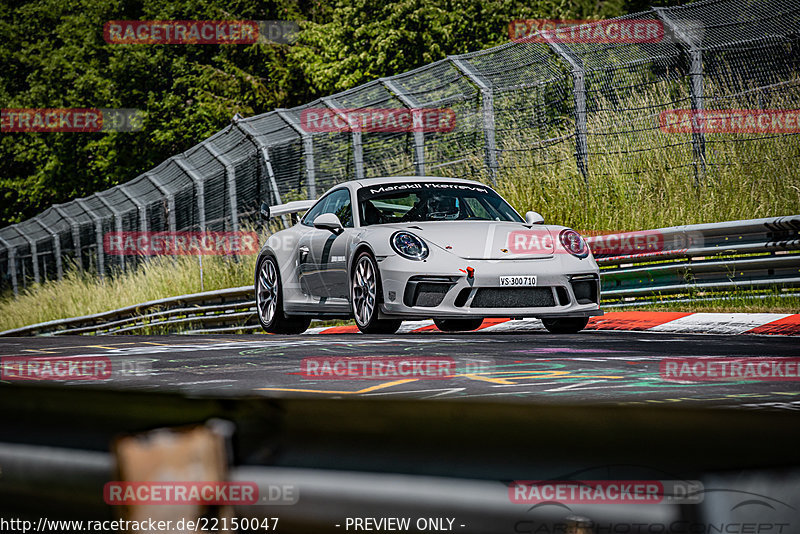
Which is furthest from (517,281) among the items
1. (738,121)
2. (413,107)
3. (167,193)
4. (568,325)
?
(167,193)

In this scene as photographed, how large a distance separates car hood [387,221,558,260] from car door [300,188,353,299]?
702 millimetres

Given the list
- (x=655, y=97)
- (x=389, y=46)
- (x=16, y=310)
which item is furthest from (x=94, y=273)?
(x=655, y=97)

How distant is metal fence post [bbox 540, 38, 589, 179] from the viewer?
1176 centimetres

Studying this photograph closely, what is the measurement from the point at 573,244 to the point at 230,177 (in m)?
9.54

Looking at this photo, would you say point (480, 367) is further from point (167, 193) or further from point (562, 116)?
point (167, 193)

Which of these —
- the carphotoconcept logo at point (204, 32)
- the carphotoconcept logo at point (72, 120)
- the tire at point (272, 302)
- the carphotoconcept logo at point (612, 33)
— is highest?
the carphotoconcept logo at point (204, 32)

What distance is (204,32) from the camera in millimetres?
34969

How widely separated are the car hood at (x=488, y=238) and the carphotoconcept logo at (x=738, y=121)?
403cm

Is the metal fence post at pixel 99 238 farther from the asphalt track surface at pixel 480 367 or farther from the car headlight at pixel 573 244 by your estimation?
the car headlight at pixel 573 244

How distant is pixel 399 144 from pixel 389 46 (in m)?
9.83

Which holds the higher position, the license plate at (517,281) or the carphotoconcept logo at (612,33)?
the carphotoconcept logo at (612,33)

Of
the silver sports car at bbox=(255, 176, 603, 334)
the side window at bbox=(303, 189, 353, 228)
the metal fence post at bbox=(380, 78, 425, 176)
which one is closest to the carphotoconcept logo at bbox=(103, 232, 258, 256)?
the metal fence post at bbox=(380, 78, 425, 176)

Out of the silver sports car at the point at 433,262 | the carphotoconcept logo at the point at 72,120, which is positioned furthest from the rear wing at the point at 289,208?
the carphotoconcept logo at the point at 72,120

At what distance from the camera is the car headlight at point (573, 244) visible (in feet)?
25.7
